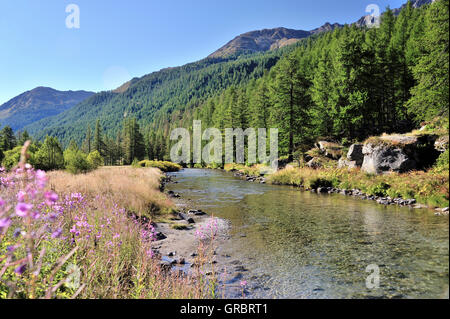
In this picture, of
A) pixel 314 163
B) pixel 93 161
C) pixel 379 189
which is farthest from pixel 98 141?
pixel 379 189

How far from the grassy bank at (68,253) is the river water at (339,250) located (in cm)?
191

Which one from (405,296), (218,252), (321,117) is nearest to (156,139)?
(321,117)

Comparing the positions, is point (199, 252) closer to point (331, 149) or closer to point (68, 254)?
point (68, 254)

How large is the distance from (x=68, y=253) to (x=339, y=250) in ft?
20.2

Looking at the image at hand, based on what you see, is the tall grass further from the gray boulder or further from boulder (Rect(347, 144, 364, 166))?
boulder (Rect(347, 144, 364, 166))

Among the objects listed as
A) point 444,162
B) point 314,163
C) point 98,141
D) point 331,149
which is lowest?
point 314,163

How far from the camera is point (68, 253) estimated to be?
4.42 m

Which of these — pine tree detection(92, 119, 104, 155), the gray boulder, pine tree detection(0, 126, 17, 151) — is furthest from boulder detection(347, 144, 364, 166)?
pine tree detection(92, 119, 104, 155)

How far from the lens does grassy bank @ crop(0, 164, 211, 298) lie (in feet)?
7.04

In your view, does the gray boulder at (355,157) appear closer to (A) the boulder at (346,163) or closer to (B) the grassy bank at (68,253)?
(A) the boulder at (346,163)

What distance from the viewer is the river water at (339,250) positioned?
2449mm

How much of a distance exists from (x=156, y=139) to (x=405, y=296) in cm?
8877

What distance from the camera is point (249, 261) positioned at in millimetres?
6688
